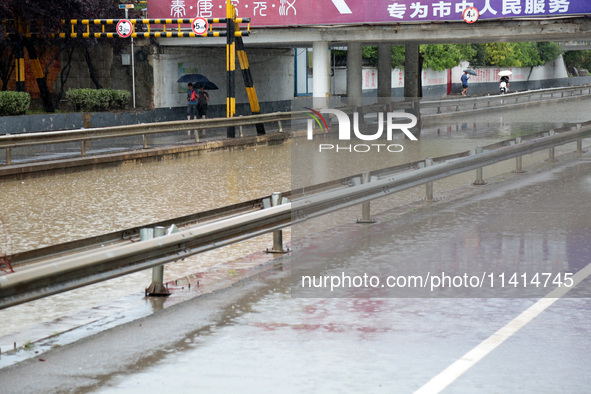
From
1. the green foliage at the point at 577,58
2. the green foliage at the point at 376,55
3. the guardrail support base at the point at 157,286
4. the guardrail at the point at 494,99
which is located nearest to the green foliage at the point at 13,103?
the guardrail at the point at 494,99

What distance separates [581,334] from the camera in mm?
6832

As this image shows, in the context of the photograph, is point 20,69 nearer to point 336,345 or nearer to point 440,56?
point 336,345

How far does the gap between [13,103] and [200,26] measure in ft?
22.4

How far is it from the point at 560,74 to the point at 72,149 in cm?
7360

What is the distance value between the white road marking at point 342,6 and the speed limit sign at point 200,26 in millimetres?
5451

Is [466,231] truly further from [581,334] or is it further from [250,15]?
[250,15]

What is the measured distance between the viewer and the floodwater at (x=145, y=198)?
862cm

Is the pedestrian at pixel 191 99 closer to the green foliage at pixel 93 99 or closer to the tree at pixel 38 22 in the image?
the green foliage at pixel 93 99

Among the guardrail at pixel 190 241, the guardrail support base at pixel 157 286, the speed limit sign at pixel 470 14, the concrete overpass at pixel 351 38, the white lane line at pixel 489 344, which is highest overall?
the speed limit sign at pixel 470 14

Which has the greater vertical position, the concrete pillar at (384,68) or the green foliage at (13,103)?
the concrete pillar at (384,68)

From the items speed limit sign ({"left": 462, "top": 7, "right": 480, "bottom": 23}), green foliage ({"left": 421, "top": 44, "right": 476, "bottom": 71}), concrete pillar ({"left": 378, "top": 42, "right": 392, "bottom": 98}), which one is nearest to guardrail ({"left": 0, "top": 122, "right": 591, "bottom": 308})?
speed limit sign ({"left": 462, "top": 7, "right": 480, "bottom": 23})

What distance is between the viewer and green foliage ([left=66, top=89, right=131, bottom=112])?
1406 inches

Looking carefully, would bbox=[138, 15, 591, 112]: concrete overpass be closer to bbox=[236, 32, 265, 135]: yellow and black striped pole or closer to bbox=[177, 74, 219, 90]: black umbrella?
bbox=[177, 74, 219, 90]: black umbrella

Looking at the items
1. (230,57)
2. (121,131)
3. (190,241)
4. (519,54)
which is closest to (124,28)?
(230,57)
